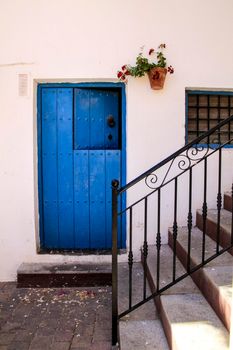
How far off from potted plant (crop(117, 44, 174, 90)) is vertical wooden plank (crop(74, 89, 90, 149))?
579mm

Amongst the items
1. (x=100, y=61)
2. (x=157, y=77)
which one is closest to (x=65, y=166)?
(x=100, y=61)

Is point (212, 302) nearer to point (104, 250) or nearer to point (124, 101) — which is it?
point (104, 250)

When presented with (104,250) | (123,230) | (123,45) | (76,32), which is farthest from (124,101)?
(104,250)

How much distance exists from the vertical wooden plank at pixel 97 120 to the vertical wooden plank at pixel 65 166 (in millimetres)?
282

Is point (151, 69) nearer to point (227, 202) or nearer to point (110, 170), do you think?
point (110, 170)

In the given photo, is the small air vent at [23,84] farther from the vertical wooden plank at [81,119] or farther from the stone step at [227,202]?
the stone step at [227,202]

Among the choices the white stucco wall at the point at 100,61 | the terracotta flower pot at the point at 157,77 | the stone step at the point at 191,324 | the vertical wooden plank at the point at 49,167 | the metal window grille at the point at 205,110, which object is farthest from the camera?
the metal window grille at the point at 205,110

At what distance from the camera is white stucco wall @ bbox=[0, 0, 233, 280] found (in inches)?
163

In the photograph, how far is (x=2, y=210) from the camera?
168 inches

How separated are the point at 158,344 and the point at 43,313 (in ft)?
4.58

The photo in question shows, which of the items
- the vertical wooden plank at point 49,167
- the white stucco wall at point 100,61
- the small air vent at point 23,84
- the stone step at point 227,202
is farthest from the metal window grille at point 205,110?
the small air vent at point 23,84

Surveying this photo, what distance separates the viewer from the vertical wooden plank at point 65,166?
4320mm

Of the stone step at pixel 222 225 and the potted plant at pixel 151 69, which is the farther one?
the potted plant at pixel 151 69

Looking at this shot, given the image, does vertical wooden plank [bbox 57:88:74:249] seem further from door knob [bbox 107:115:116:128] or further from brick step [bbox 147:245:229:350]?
brick step [bbox 147:245:229:350]
